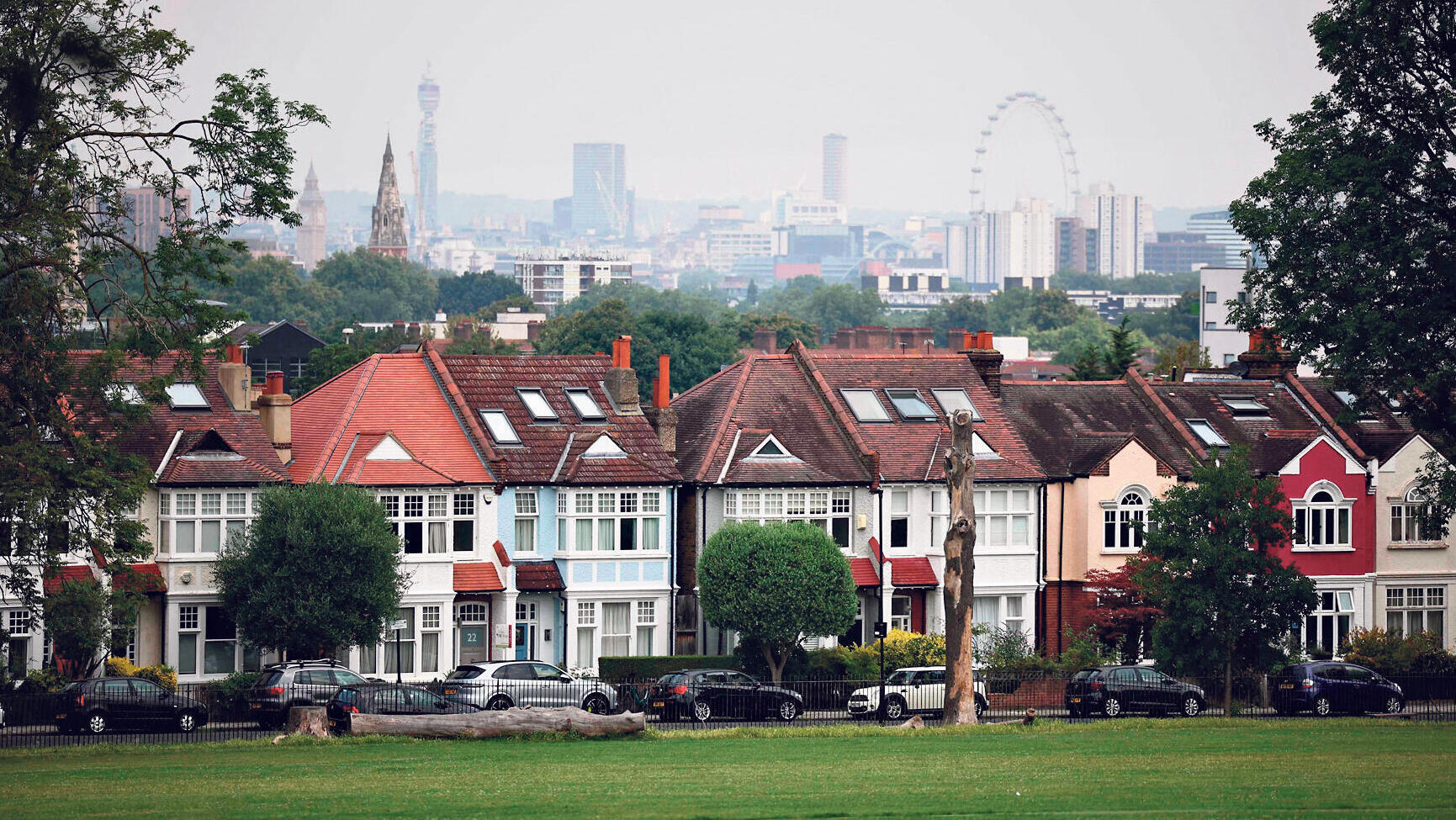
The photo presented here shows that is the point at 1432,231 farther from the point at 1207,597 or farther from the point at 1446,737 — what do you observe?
the point at 1446,737

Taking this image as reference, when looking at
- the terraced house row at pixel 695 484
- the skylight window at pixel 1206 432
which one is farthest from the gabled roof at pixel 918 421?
the skylight window at pixel 1206 432

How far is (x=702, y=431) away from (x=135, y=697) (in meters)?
20.6

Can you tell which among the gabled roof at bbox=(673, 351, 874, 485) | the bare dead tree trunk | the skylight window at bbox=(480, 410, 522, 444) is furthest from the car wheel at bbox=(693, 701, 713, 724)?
the skylight window at bbox=(480, 410, 522, 444)

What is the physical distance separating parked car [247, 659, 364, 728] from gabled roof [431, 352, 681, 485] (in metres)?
9.76

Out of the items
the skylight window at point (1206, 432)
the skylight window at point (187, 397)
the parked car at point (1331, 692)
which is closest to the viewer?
the parked car at point (1331, 692)

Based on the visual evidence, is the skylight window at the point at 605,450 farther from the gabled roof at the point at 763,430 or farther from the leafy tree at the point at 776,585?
the leafy tree at the point at 776,585

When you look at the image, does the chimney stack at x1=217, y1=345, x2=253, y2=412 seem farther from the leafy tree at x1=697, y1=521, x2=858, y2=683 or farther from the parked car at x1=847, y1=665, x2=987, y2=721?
the parked car at x1=847, y1=665, x2=987, y2=721

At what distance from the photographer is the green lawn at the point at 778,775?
113 ft

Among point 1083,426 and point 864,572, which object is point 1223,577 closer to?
point 864,572

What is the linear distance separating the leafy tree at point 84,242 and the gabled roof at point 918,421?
2205 centimetres

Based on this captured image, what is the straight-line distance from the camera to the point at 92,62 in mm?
45375

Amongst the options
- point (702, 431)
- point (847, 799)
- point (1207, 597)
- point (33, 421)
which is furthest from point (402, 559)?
point (847, 799)

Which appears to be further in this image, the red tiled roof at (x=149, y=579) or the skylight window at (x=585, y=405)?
the skylight window at (x=585, y=405)

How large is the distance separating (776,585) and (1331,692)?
14.3 meters
